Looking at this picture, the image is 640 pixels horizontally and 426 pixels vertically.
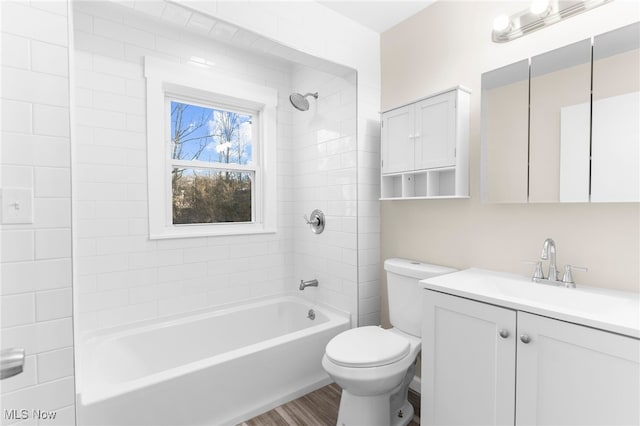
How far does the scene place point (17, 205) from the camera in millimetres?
1211

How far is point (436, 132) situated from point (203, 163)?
1755 millimetres

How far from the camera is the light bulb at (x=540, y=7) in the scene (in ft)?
5.02

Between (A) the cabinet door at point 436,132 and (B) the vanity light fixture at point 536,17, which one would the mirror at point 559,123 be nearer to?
(B) the vanity light fixture at point 536,17

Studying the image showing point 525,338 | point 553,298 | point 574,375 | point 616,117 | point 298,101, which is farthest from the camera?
point 298,101

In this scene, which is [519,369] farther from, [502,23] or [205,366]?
[502,23]

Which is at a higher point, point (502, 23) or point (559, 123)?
point (502, 23)

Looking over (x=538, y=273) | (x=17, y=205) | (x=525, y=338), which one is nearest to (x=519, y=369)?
(x=525, y=338)

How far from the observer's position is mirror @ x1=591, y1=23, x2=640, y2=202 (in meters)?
1.31

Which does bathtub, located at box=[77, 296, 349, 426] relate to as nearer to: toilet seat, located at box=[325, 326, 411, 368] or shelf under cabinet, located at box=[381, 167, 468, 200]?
toilet seat, located at box=[325, 326, 411, 368]

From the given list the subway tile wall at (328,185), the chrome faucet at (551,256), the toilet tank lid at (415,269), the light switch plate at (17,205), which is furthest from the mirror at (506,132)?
the light switch plate at (17,205)

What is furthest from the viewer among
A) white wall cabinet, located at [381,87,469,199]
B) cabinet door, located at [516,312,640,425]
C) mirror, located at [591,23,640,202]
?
white wall cabinet, located at [381,87,469,199]

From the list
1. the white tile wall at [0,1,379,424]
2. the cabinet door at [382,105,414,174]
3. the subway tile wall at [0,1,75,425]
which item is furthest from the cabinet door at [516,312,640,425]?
the subway tile wall at [0,1,75,425]

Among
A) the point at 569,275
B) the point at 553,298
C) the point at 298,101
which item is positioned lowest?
the point at 553,298

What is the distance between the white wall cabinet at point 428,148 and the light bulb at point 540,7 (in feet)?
1.47
